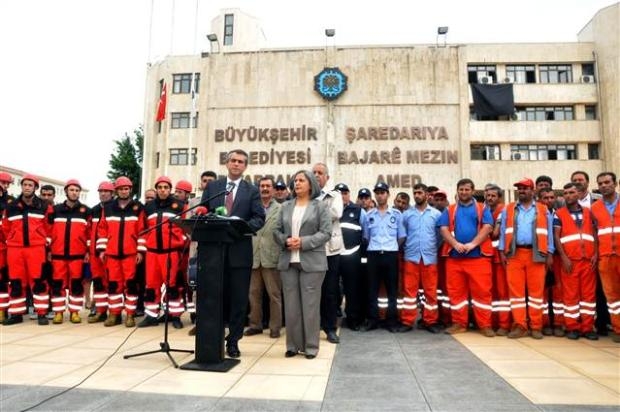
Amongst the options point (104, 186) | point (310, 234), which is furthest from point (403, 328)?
point (104, 186)

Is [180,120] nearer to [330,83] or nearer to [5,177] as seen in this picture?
[330,83]

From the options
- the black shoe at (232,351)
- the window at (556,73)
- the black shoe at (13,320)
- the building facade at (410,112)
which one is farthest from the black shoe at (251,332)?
the window at (556,73)

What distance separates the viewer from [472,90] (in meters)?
23.6

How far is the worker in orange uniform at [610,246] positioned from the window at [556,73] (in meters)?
23.2

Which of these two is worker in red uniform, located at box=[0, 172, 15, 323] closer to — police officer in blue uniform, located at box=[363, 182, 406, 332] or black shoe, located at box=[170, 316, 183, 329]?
black shoe, located at box=[170, 316, 183, 329]

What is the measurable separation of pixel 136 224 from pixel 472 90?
21.7 metres

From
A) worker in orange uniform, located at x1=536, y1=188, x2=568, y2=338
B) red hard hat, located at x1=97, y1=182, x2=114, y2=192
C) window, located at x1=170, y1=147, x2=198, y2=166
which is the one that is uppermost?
window, located at x1=170, y1=147, x2=198, y2=166

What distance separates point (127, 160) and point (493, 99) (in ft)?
85.0

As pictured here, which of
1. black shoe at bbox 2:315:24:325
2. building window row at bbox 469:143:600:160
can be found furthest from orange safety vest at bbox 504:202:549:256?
building window row at bbox 469:143:600:160

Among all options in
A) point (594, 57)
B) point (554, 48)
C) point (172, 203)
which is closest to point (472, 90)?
point (554, 48)

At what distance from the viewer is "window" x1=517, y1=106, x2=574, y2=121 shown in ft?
82.3

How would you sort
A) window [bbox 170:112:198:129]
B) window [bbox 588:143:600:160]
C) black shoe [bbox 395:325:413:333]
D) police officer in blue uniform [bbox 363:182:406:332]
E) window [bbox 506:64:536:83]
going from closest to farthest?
black shoe [bbox 395:325:413:333] < police officer in blue uniform [bbox 363:182:406:332] < window [bbox 588:143:600:160] < window [bbox 506:64:536:83] < window [bbox 170:112:198:129]

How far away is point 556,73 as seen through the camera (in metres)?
25.4

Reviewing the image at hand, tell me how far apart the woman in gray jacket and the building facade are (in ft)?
59.7
